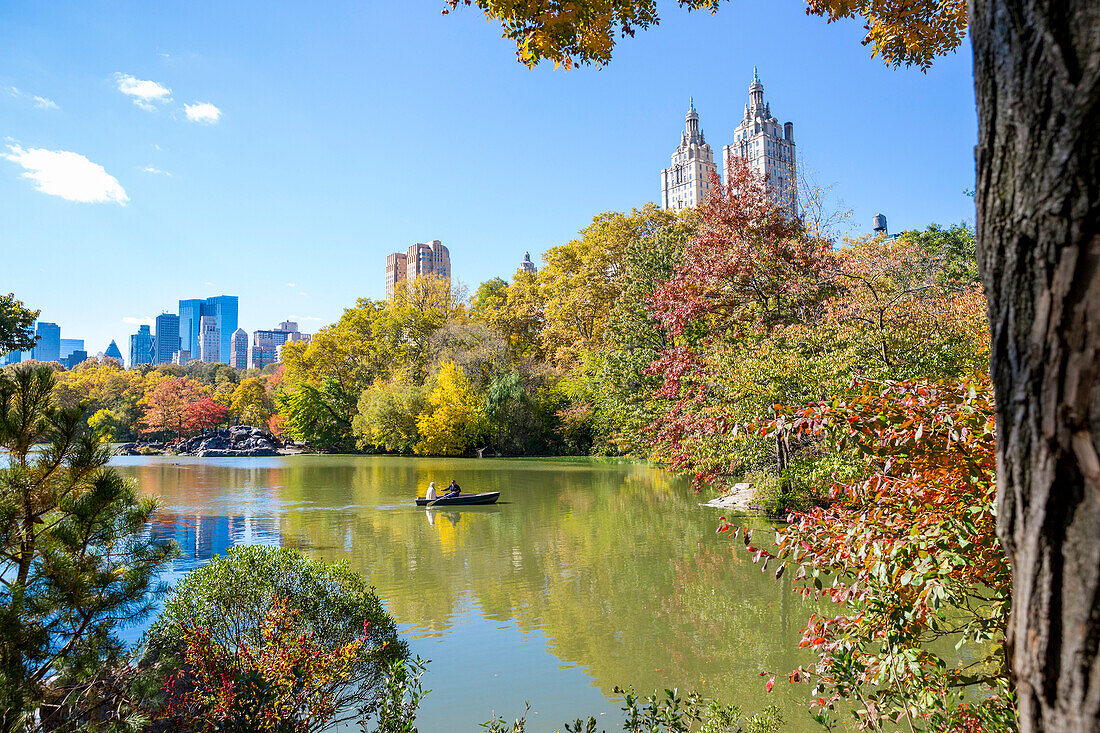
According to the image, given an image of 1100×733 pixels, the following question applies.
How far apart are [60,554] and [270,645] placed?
4.97 feet

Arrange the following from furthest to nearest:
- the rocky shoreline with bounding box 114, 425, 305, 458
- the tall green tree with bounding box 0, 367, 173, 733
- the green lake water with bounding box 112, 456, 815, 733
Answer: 1. the rocky shoreline with bounding box 114, 425, 305, 458
2. the green lake water with bounding box 112, 456, 815, 733
3. the tall green tree with bounding box 0, 367, 173, 733

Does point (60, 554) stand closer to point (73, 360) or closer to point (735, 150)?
point (735, 150)

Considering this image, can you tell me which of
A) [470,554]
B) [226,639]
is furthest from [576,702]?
[470,554]

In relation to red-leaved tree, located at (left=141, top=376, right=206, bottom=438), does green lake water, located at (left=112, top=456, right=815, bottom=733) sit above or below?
below

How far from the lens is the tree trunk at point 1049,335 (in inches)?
47.4

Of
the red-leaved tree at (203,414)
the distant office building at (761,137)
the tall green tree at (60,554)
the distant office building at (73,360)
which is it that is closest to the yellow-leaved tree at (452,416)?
the red-leaved tree at (203,414)

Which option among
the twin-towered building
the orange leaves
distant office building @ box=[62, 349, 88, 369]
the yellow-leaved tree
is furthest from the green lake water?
the twin-towered building

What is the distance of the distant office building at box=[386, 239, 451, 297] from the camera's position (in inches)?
4402

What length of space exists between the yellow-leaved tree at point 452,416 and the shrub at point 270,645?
1201 inches

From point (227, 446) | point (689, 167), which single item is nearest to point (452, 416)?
point (227, 446)

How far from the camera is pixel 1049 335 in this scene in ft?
4.08

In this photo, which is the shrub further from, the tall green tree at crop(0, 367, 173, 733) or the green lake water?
the green lake water

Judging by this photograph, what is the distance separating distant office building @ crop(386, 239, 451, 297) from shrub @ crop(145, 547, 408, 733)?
107 meters

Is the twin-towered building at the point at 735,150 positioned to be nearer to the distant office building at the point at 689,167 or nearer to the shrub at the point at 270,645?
the distant office building at the point at 689,167
